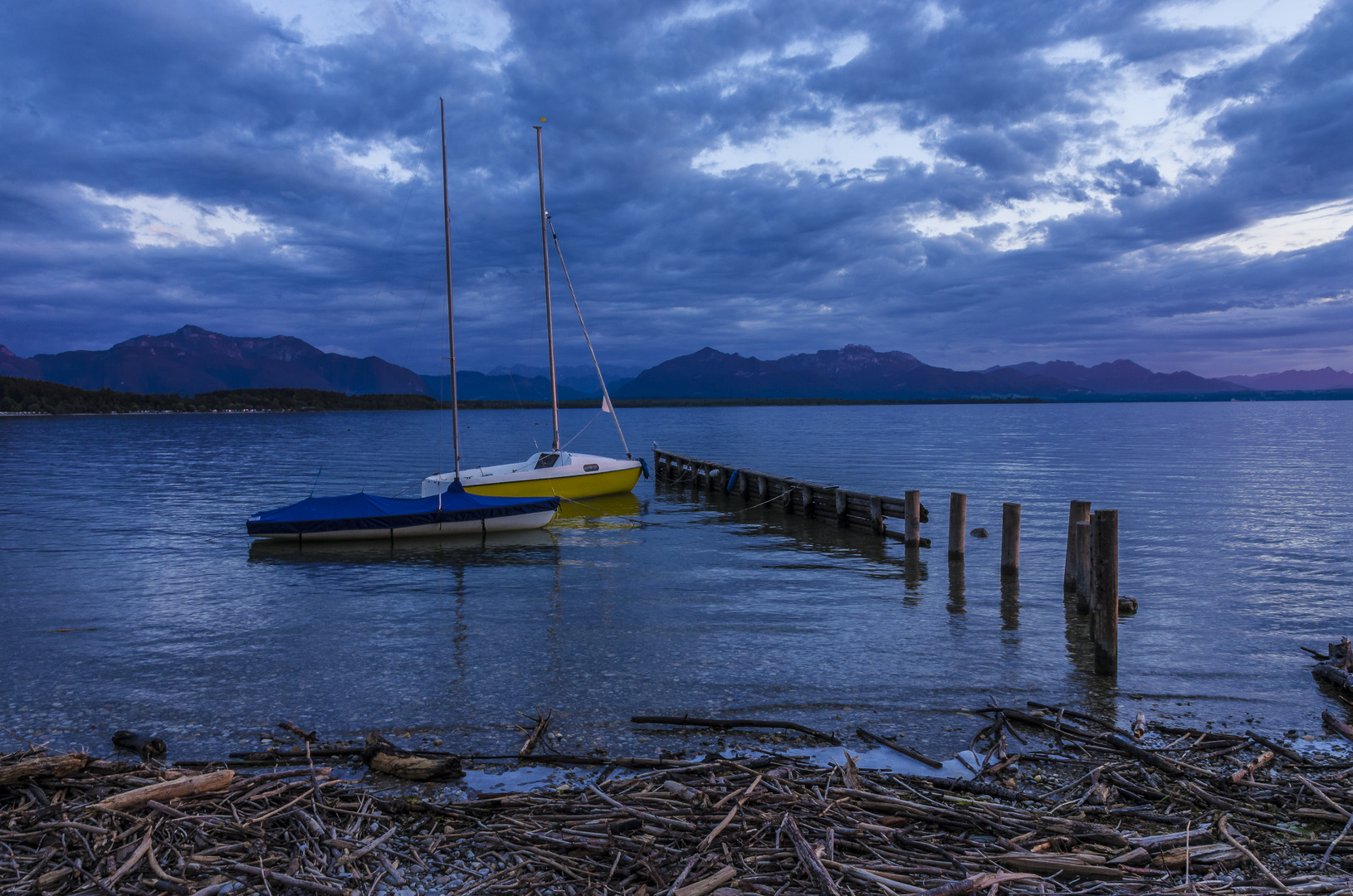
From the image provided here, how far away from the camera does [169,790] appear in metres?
6.53

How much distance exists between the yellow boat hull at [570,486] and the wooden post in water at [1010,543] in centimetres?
1745

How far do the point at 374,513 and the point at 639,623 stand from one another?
39.5 feet

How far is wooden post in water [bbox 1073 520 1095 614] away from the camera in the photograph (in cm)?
1327

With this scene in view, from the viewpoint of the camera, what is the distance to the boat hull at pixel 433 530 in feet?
75.4

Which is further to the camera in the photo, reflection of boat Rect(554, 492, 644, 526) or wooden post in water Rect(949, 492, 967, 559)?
reflection of boat Rect(554, 492, 644, 526)

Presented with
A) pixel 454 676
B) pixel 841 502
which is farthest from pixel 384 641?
pixel 841 502

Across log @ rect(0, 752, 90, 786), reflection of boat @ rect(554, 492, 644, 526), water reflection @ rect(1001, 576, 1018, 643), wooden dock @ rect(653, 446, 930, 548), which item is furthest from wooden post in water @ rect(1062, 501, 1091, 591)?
reflection of boat @ rect(554, 492, 644, 526)

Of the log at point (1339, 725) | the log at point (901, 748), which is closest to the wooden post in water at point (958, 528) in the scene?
the log at point (1339, 725)

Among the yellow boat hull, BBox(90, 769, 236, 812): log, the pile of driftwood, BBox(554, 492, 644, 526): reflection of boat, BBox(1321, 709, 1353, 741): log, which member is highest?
the yellow boat hull

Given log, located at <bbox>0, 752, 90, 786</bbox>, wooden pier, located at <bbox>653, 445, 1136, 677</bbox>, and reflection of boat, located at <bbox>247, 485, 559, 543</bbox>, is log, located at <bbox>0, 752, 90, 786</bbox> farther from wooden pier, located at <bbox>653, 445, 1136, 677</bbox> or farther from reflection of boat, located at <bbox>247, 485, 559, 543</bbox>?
A: reflection of boat, located at <bbox>247, 485, 559, 543</bbox>

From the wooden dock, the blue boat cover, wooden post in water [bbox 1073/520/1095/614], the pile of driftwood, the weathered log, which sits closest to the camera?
the pile of driftwood

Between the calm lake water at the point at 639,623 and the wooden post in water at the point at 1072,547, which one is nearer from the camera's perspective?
the calm lake water at the point at 639,623

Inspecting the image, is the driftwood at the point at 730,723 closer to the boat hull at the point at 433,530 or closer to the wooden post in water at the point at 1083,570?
the wooden post in water at the point at 1083,570

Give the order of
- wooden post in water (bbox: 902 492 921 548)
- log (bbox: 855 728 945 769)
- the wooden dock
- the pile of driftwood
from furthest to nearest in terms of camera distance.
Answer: the wooden dock
wooden post in water (bbox: 902 492 921 548)
log (bbox: 855 728 945 769)
the pile of driftwood
